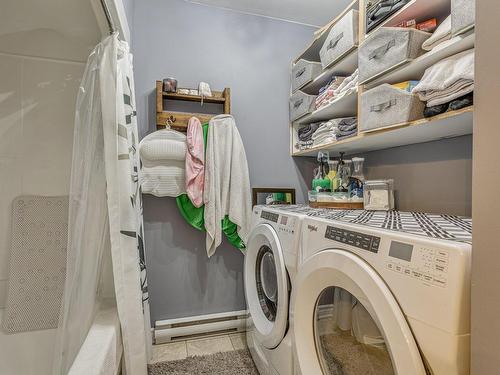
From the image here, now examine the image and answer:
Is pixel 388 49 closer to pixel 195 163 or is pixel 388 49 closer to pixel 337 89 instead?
pixel 337 89

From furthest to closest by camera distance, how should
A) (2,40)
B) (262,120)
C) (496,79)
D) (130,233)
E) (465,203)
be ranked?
(262,120)
(2,40)
(465,203)
(130,233)
(496,79)

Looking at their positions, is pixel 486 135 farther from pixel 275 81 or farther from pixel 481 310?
pixel 275 81

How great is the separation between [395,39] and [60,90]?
5.61ft

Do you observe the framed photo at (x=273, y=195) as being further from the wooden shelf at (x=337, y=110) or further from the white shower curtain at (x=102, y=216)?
the white shower curtain at (x=102, y=216)

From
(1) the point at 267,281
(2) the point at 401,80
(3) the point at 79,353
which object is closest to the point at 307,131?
(2) the point at 401,80

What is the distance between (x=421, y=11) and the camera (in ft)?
3.60

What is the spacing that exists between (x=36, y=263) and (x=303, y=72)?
2.02 metres

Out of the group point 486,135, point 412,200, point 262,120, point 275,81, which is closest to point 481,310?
point 486,135

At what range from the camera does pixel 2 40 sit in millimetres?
1331

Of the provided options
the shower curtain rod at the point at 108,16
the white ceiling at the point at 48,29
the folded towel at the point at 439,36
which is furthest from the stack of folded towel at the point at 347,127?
the white ceiling at the point at 48,29

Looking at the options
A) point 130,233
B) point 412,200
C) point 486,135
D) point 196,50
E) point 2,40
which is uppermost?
point 196,50

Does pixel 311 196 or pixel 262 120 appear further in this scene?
pixel 262 120

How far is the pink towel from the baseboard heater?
854 mm

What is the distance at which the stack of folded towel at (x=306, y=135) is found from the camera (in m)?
1.89
